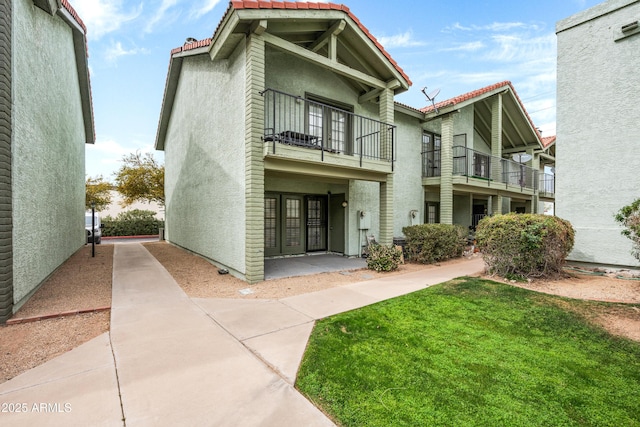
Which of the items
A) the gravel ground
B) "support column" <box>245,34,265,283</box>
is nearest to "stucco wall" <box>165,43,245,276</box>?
"support column" <box>245,34,265,283</box>

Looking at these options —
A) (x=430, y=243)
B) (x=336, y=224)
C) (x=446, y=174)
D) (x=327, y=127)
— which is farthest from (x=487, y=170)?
(x=327, y=127)

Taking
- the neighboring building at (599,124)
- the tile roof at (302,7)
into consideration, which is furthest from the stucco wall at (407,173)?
the neighboring building at (599,124)

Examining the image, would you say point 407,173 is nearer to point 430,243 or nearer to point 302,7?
point 430,243

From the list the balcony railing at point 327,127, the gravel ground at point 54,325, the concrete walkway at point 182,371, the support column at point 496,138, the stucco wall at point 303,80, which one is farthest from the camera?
the support column at point 496,138

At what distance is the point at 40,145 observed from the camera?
6520mm

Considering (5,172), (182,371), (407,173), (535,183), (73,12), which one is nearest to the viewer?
(182,371)

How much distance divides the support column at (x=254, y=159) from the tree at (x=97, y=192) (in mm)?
25084

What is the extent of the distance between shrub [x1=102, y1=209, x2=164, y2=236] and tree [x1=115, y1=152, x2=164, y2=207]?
1390 millimetres

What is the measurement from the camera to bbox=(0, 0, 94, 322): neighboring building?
459 cm

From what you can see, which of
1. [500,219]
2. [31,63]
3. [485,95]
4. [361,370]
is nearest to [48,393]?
[361,370]

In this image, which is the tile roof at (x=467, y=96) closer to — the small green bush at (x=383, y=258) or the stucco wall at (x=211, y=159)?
the small green bush at (x=383, y=258)

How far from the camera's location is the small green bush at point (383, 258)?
874cm

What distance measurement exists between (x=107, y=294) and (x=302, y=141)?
608 cm

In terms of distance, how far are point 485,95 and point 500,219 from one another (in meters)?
8.91
